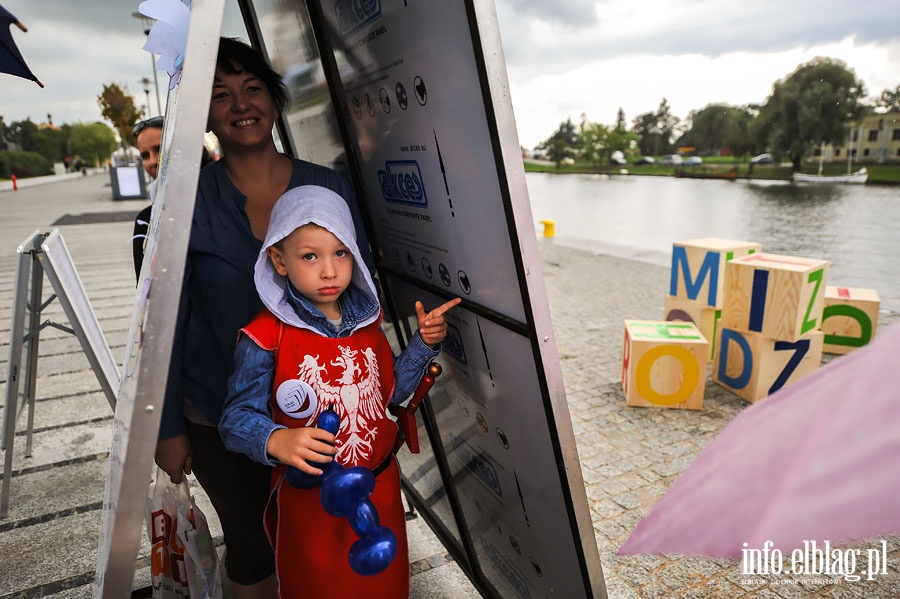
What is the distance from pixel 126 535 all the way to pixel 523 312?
0.97 m

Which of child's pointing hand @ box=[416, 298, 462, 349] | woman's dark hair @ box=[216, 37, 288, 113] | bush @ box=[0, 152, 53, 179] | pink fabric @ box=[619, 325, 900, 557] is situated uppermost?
bush @ box=[0, 152, 53, 179]

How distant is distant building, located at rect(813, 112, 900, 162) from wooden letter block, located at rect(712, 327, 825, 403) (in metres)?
31.4

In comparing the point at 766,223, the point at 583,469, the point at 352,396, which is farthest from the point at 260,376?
the point at 766,223

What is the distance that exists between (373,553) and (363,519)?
0.08 m

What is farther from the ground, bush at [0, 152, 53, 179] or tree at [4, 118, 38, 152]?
tree at [4, 118, 38, 152]

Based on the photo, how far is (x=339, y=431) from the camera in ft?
5.43

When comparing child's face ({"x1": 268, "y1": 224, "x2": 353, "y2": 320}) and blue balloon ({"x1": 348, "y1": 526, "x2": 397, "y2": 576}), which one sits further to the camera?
child's face ({"x1": 268, "y1": 224, "x2": 353, "y2": 320})

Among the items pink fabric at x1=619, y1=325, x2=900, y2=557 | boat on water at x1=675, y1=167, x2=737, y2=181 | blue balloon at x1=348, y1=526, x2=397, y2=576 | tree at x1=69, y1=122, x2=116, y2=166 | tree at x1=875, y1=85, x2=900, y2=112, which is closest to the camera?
pink fabric at x1=619, y1=325, x2=900, y2=557

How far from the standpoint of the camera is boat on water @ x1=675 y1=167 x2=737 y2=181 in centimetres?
5025

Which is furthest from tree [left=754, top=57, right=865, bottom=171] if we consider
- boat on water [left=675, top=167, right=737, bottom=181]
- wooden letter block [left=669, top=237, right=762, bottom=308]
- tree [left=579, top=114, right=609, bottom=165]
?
tree [left=579, top=114, right=609, bottom=165]

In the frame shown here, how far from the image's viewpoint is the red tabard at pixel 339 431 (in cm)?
161

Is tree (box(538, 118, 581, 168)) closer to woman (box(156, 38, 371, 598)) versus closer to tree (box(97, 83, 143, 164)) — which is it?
tree (box(97, 83, 143, 164))

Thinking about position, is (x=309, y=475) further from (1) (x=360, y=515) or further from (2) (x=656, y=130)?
(2) (x=656, y=130)

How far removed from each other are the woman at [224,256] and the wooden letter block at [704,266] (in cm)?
412
